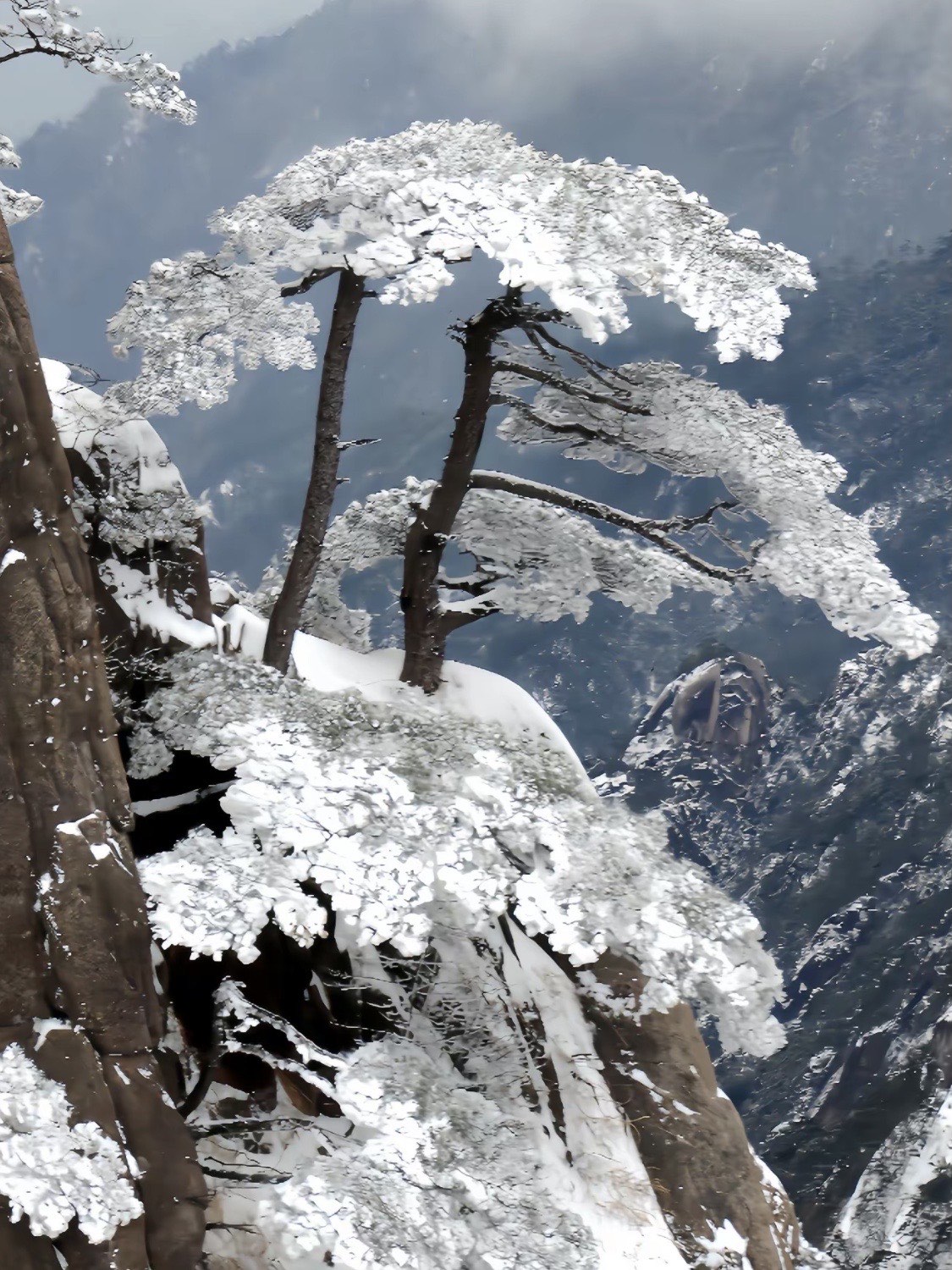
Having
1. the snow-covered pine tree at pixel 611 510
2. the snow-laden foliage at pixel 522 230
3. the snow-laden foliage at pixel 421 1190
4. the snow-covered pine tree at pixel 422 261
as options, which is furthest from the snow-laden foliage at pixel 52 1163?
the snow-covered pine tree at pixel 611 510

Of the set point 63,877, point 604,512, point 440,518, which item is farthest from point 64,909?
point 604,512

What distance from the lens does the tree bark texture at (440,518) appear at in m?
7.57

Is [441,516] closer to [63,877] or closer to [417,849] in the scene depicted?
[417,849]

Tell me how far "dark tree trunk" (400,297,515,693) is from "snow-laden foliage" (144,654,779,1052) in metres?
2.31

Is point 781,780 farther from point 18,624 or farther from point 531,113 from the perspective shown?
point 531,113

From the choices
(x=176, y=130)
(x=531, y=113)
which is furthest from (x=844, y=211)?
(x=176, y=130)

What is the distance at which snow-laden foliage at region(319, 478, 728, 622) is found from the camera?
910cm

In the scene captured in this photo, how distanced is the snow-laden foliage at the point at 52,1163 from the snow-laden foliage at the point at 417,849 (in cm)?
87

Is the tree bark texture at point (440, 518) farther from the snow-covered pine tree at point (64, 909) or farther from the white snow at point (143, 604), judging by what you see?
the snow-covered pine tree at point (64, 909)

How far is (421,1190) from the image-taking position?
201 inches

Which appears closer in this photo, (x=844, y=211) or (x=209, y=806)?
(x=209, y=806)

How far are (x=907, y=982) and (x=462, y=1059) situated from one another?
49454 millimetres

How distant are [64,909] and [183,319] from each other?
3.89 meters

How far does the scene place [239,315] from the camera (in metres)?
6.93
